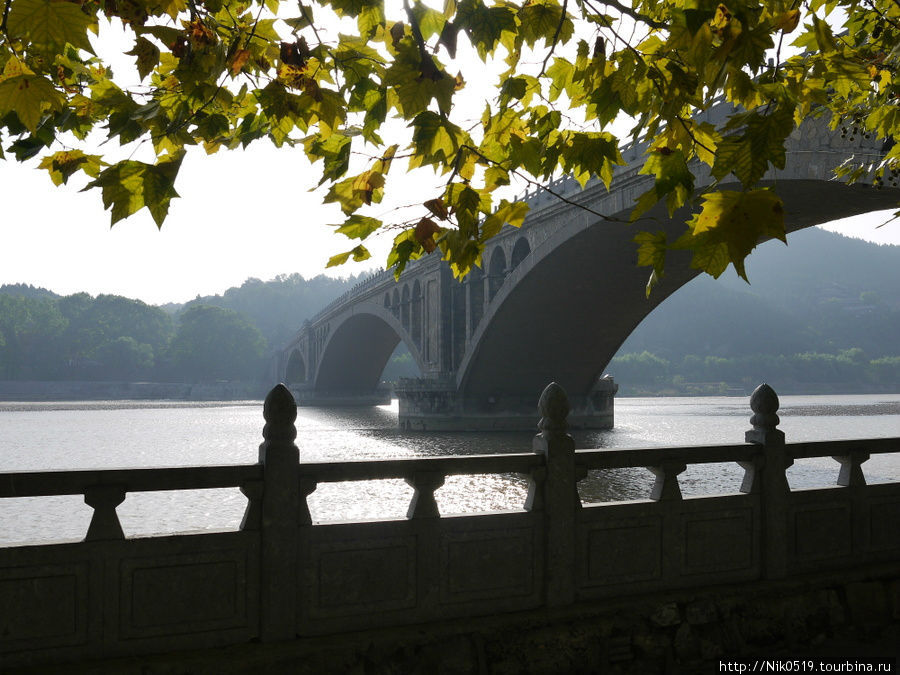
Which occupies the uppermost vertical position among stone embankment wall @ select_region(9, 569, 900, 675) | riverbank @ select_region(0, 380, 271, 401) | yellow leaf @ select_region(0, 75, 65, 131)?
yellow leaf @ select_region(0, 75, 65, 131)

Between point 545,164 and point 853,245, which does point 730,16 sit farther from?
point 853,245

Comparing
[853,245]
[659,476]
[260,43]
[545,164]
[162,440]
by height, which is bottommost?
[162,440]

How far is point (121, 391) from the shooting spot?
86062mm

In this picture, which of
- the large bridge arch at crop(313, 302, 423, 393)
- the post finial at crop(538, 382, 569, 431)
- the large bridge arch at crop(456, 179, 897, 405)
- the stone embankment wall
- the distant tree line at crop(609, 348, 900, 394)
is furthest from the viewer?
the distant tree line at crop(609, 348, 900, 394)

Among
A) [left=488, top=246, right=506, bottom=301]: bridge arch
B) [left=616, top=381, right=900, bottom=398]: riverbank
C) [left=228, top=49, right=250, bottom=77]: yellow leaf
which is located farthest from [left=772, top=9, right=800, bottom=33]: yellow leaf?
[left=616, top=381, right=900, bottom=398]: riverbank

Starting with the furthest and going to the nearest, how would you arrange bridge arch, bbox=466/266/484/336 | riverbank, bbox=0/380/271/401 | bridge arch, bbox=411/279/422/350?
riverbank, bbox=0/380/271/401 < bridge arch, bbox=411/279/422/350 < bridge arch, bbox=466/266/484/336

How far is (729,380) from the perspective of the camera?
99.7 metres

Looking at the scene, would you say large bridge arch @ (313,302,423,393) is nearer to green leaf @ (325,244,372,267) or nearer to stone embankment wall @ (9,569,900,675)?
stone embankment wall @ (9,569,900,675)

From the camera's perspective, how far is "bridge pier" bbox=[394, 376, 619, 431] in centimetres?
3075

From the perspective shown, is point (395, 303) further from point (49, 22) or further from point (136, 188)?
point (49, 22)

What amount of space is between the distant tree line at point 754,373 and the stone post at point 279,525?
8829 centimetres

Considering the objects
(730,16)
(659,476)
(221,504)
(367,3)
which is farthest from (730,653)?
(221,504)

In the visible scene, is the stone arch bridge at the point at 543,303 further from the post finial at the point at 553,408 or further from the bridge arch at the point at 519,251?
the post finial at the point at 553,408

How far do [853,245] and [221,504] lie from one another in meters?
213
